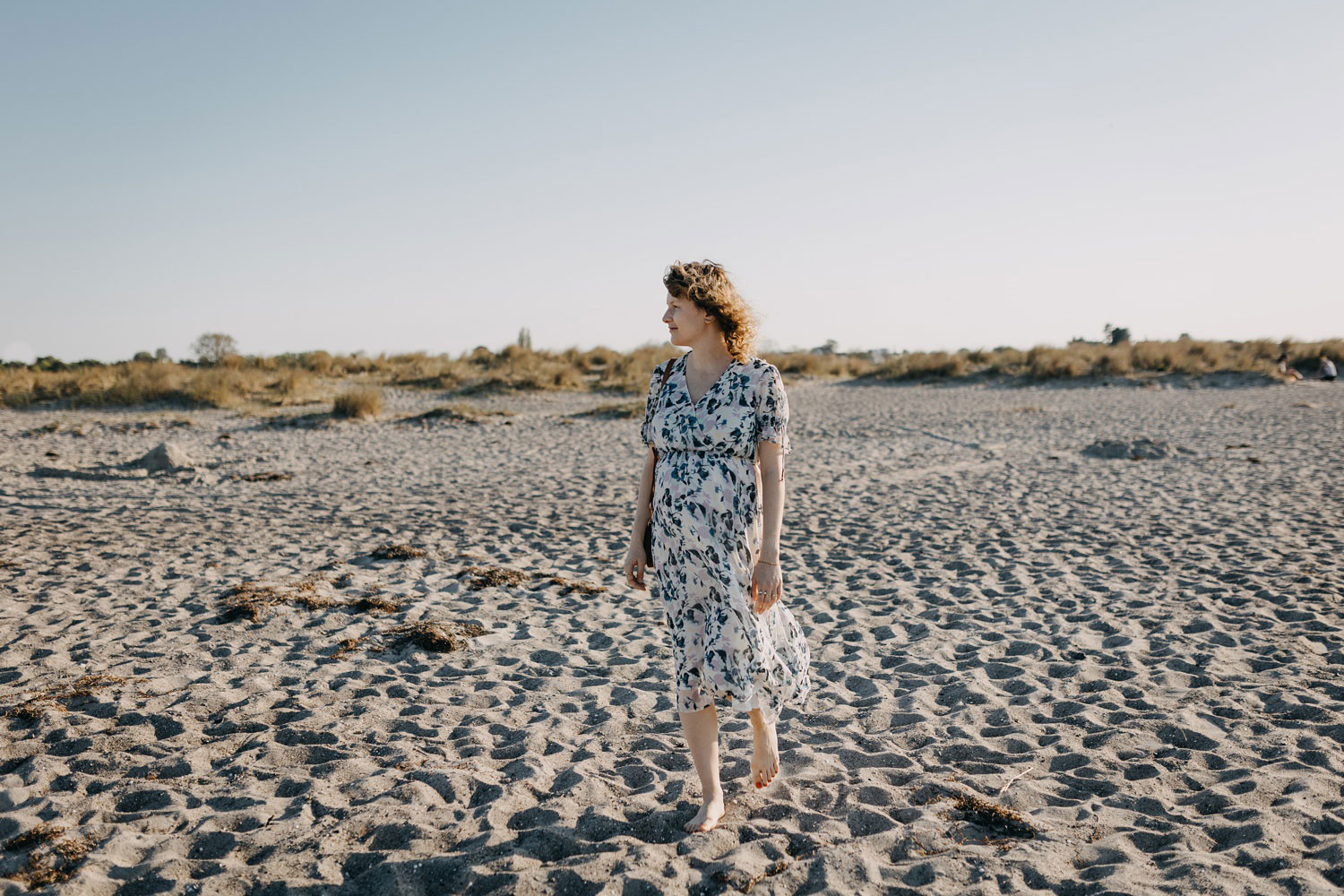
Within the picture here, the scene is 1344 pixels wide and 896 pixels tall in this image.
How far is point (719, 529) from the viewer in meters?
2.76

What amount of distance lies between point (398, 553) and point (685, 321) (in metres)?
5.06

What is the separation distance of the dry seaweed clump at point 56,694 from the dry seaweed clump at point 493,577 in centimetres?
242

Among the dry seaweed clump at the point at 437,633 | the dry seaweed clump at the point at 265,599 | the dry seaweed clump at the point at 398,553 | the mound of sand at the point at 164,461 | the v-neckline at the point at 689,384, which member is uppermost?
the v-neckline at the point at 689,384

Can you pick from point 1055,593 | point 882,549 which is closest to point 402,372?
point 882,549

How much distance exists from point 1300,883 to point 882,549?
488cm

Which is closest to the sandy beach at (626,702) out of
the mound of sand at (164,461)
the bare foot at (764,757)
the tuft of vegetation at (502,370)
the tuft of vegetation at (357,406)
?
the bare foot at (764,757)

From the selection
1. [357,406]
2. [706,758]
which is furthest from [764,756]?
[357,406]

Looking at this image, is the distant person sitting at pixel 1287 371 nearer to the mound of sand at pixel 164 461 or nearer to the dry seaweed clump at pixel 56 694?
the mound of sand at pixel 164 461

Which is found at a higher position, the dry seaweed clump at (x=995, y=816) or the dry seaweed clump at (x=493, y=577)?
the dry seaweed clump at (x=493, y=577)

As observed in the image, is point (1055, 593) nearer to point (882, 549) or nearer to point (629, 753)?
point (882, 549)

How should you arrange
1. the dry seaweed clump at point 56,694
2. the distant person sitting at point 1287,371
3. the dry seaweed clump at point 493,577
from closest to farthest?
the dry seaweed clump at point 56,694
the dry seaweed clump at point 493,577
the distant person sitting at point 1287,371

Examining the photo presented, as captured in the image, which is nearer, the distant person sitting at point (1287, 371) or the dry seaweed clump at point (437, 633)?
the dry seaweed clump at point (437, 633)

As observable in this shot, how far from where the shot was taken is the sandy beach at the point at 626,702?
2773 millimetres

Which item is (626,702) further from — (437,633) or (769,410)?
(769,410)
